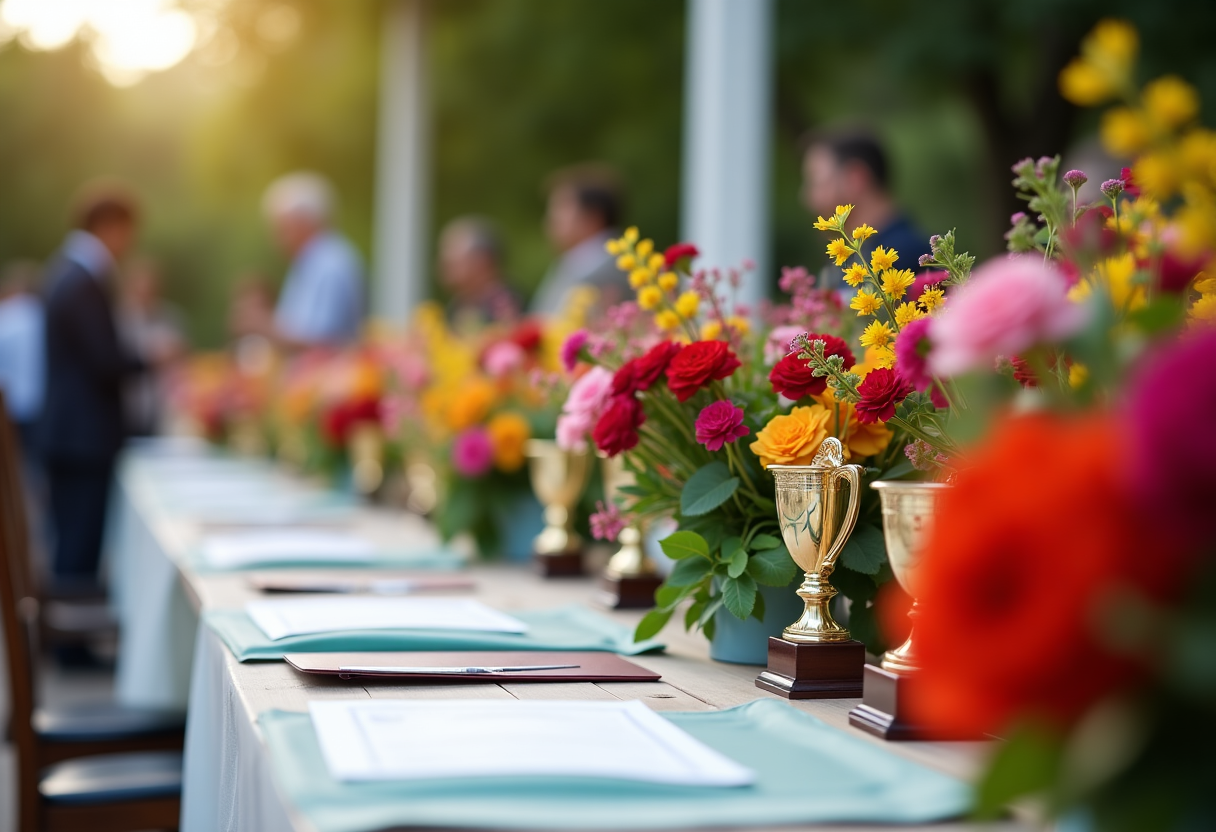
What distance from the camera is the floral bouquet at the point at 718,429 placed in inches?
50.9

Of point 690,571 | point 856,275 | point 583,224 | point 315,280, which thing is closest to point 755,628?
point 690,571

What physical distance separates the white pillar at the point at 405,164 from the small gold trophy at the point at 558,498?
15.8ft

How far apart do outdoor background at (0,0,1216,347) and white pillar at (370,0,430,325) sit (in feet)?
1.93

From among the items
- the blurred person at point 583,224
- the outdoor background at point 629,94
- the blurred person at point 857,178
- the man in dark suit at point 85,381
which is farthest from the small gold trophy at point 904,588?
the man in dark suit at point 85,381

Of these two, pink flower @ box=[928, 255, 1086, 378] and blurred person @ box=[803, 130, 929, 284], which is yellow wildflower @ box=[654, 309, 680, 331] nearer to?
pink flower @ box=[928, 255, 1086, 378]

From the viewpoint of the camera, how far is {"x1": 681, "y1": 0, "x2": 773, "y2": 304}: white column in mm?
3699

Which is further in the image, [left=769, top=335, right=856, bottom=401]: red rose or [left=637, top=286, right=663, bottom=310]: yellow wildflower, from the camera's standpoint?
[left=637, top=286, right=663, bottom=310]: yellow wildflower

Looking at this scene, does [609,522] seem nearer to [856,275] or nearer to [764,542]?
[764,542]

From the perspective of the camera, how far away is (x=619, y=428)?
1.44 meters

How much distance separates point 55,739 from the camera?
2.25 metres

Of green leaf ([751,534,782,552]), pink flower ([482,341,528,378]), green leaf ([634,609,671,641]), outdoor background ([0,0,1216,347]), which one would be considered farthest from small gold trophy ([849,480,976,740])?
outdoor background ([0,0,1216,347])

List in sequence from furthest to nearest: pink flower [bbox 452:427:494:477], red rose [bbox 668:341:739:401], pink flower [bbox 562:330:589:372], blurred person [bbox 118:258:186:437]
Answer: blurred person [bbox 118:258:186:437]
pink flower [bbox 452:427:494:477]
pink flower [bbox 562:330:589:372]
red rose [bbox 668:341:739:401]

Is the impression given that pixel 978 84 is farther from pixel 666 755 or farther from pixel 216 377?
pixel 666 755

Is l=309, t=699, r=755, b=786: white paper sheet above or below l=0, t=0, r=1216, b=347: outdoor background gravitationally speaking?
below
